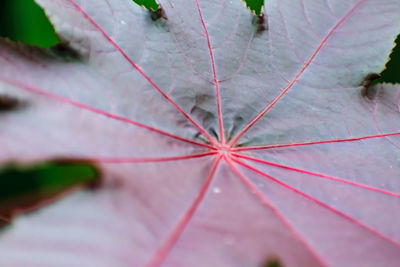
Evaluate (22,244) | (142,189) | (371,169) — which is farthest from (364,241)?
(22,244)

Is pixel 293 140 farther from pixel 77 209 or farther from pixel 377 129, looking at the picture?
pixel 77 209

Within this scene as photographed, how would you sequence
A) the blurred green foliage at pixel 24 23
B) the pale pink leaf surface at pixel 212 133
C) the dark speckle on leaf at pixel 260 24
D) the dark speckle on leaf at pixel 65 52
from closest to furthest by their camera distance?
the pale pink leaf surface at pixel 212 133, the dark speckle on leaf at pixel 65 52, the dark speckle on leaf at pixel 260 24, the blurred green foliage at pixel 24 23

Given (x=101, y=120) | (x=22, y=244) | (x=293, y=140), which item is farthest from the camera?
(x=293, y=140)

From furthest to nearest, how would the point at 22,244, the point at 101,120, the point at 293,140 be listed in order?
the point at 293,140 < the point at 101,120 < the point at 22,244

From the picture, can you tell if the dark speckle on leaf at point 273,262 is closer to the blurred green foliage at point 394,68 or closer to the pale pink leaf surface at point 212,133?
the pale pink leaf surface at point 212,133

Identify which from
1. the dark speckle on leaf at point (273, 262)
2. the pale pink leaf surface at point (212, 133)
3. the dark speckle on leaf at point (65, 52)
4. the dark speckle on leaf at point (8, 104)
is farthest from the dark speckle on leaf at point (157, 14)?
the dark speckle on leaf at point (273, 262)

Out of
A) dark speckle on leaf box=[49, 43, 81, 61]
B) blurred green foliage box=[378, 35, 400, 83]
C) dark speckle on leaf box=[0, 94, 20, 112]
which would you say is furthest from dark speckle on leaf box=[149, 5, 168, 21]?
blurred green foliage box=[378, 35, 400, 83]

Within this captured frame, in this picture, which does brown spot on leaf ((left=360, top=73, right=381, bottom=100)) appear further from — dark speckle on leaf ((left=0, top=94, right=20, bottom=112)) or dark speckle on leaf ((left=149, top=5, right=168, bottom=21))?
dark speckle on leaf ((left=0, top=94, right=20, bottom=112))

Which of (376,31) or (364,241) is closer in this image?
(364,241)
